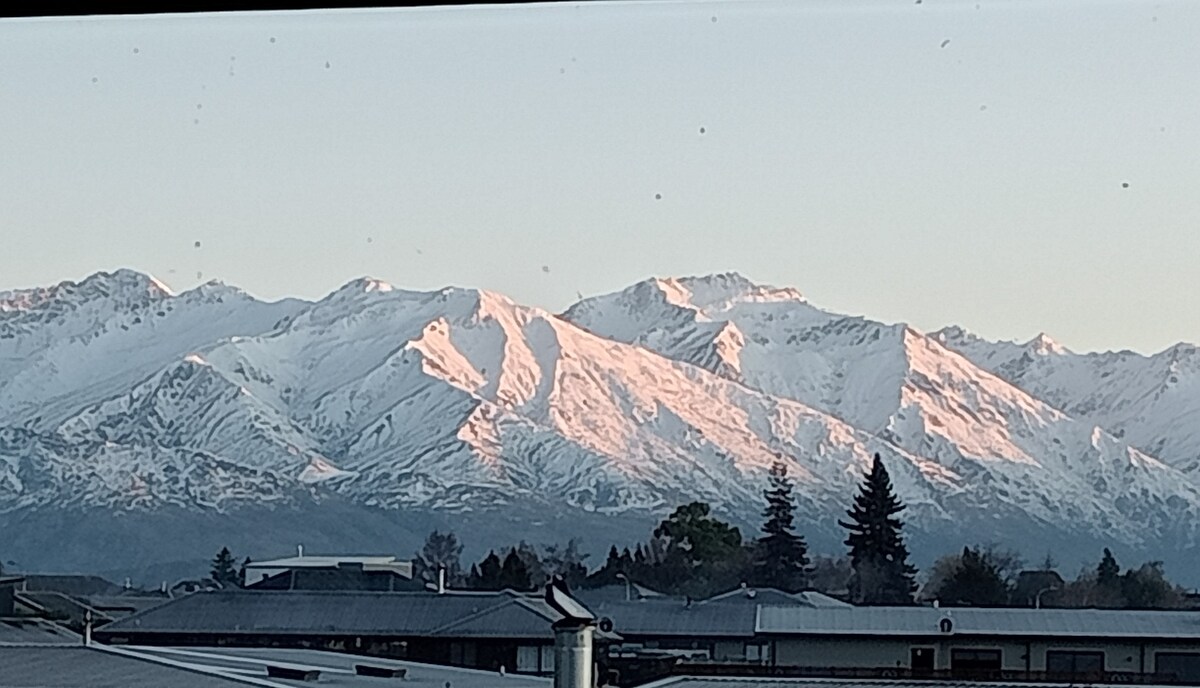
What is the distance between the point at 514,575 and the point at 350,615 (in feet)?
4.74

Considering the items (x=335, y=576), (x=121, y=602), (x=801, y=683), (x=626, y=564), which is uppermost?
(x=626, y=564)

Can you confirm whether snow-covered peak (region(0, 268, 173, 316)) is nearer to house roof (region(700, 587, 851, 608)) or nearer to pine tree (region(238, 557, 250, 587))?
pine tree (region(238, 557, 250, 587))

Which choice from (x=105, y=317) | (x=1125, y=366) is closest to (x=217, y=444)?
(x=105, y=317)

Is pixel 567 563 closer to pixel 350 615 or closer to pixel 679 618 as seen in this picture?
pixel 679 618

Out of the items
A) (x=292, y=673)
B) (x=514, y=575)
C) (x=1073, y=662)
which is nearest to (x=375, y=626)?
(x=292, y=673)

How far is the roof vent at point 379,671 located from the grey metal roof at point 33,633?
1114mm

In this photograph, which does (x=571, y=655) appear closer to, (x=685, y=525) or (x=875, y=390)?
(x=685, y=525)

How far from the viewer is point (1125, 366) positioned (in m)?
12.8

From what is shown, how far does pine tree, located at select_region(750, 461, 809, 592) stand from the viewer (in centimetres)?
908

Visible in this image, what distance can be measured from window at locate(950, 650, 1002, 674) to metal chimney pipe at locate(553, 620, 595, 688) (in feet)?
10.7

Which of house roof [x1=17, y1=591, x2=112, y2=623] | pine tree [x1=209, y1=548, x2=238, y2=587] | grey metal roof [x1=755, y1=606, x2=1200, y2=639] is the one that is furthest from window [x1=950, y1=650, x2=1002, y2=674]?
pine tree [x1=209, y1=548, x2=238, y2=587]

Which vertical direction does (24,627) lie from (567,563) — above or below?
below

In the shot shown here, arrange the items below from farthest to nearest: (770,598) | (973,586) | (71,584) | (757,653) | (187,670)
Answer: (973,586) → (71,584) → (770,598) → (757,653) → (187,670)

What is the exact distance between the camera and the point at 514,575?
27.9ft
